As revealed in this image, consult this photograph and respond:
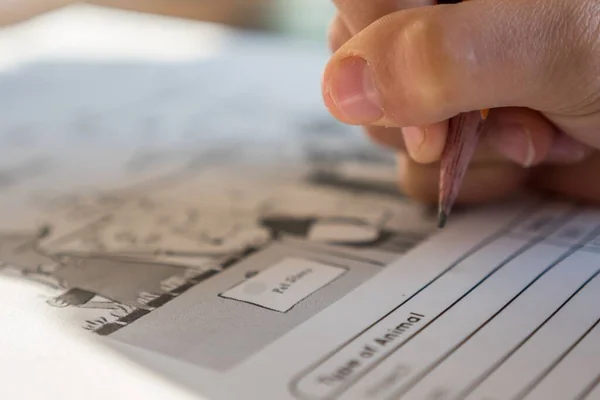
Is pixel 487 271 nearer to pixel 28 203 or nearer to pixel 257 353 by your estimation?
pixel 257 353

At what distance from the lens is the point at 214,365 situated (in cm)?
33

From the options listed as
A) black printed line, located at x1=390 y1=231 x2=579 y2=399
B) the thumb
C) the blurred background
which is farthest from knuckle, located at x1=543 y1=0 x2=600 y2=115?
the blurred background

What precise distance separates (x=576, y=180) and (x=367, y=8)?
8.3 inches

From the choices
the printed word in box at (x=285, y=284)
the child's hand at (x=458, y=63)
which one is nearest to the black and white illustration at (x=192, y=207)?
the printed word in box at (x=285, y=284)

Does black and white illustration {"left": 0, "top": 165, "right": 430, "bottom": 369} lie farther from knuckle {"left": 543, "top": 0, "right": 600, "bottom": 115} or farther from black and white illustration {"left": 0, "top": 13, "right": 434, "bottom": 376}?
knuckle {"left": 543, "top": 0, "right": 600, "bottom": 115}

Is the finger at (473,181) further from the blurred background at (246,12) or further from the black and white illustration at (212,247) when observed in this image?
the blurred background at (246,12)

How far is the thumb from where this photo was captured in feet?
1.16

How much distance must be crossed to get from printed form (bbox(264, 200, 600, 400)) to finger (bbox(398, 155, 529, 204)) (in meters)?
0.04

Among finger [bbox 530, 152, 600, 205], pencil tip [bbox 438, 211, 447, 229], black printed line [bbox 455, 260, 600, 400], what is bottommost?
black printed line [bbox 455, 260, 600, 400]

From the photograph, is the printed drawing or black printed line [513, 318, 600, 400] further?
the printed drawing

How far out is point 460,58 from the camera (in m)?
0.35

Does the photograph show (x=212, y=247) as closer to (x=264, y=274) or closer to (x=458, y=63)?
(x=264, y=274)

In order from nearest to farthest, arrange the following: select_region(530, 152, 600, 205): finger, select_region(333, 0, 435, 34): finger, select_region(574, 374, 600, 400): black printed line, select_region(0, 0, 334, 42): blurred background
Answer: select_region(574, 374, 600, 400): black printed line, select_region(333, 0, 435, 34): finger, select_region(530, 152, 600, 205): finger, select_region(0, 0, 334, 42): blurred background


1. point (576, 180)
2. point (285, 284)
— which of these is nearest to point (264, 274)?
point (285, 284)
